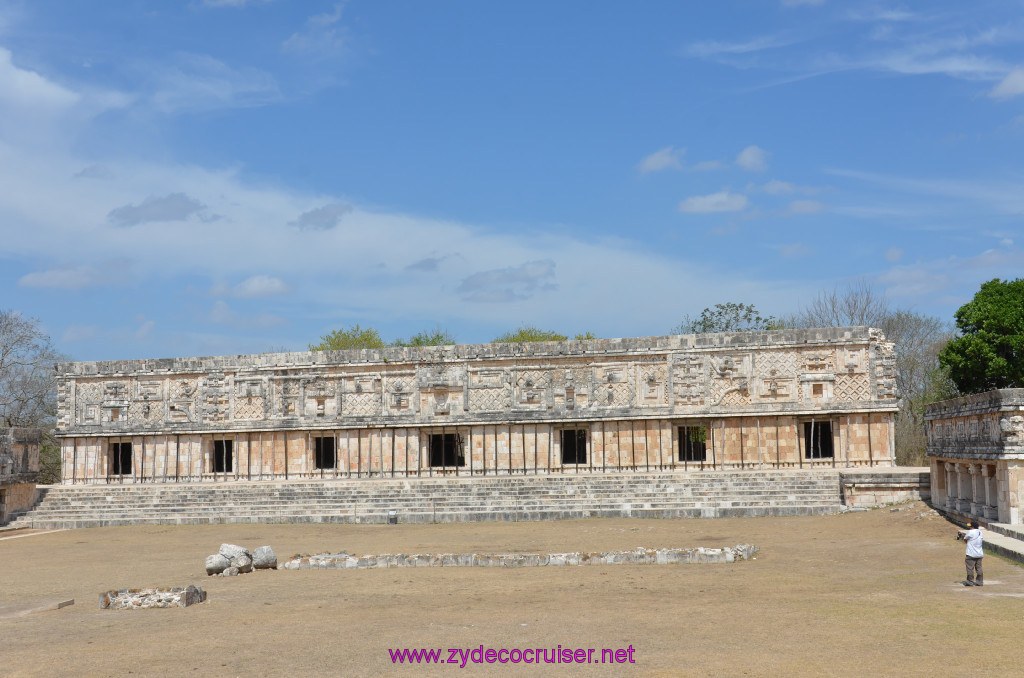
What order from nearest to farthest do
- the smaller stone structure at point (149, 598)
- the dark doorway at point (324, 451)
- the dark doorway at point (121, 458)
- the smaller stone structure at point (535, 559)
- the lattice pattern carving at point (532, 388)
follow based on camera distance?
the smaller stone structure at point (149, 598), the smaller stone structure at point (535, 559), the lattice pattern carving at point (532, 388), the dark doorway at point (324, 451), the dark doorway at point (121, 458)

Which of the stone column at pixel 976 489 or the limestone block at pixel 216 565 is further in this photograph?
the stone column at pixel 976 489

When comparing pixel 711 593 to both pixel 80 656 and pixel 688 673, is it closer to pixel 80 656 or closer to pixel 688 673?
pixel 688 673

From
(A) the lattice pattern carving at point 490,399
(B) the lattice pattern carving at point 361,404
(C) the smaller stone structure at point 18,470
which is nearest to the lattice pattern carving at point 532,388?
(A) the lattice pattern carving at point 490,399

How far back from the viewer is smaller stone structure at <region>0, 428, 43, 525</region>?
26.3 metres

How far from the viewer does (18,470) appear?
26.8 m

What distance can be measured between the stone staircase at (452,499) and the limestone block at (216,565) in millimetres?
9143

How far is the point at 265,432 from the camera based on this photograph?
29.5 metres

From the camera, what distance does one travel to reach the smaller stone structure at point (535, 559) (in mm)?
14867

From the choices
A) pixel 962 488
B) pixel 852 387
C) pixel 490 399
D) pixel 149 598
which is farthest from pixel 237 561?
pixel 852 387

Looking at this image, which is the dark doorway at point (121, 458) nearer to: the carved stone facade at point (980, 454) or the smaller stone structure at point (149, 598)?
the smaller stone structure at point (149, 598)

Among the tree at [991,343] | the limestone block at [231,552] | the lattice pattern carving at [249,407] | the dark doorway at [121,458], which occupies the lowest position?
the limestone block at [231,552]

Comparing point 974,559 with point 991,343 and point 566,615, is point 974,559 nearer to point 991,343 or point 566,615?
point 566,615

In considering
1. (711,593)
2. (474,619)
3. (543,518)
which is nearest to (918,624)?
(711,593)

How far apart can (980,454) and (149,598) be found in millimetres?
14838
